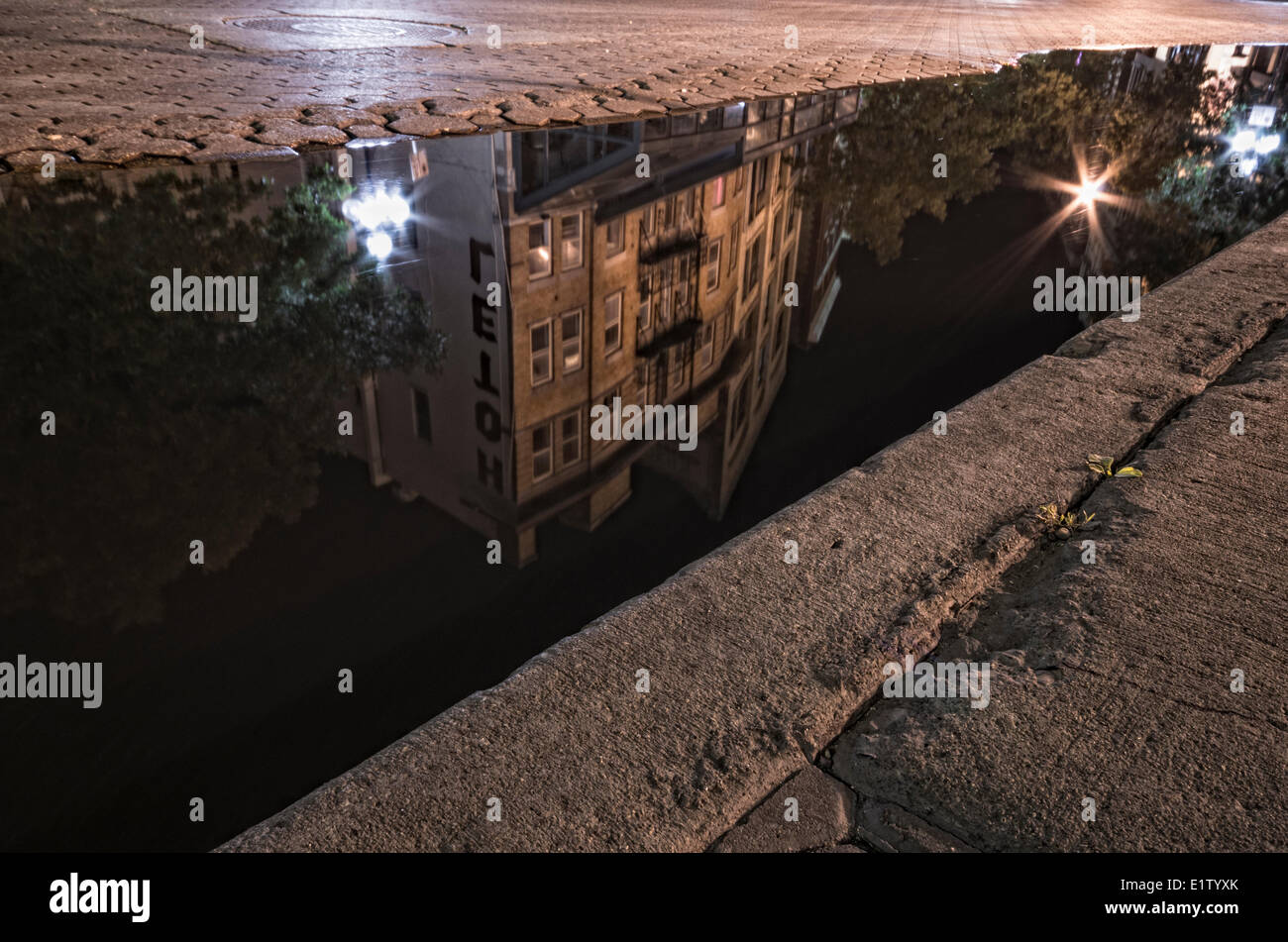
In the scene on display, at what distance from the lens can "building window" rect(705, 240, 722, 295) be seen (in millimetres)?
4340

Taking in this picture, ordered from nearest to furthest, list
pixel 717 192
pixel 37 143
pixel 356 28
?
pixel 717 192 → pixel 37 143 → pixel 356 28

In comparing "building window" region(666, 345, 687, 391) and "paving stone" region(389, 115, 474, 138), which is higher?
"paving stone" region(389, 115, 474, 138)

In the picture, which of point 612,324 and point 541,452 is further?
point 612,324

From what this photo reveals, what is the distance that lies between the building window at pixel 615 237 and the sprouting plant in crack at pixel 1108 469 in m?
2.44

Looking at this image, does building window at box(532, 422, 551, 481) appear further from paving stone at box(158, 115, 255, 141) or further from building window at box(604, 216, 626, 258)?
paving stone at box(158, 115, 255, 141)

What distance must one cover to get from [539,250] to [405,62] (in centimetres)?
760

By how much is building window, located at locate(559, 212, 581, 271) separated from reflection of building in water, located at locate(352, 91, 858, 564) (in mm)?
13

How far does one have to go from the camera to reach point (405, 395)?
3.37m

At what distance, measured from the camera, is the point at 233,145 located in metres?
6.44

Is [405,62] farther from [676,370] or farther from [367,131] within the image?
[676,370]

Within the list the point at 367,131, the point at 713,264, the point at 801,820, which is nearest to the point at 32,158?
the point at 367,131

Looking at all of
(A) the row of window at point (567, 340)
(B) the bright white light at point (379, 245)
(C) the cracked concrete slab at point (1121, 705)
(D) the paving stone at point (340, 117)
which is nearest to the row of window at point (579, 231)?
(A) the row of window at point (567, 340)

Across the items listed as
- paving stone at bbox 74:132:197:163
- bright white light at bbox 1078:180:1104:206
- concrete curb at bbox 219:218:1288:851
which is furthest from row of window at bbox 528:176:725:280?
bright white light at bbox 1078:180:1104:206
